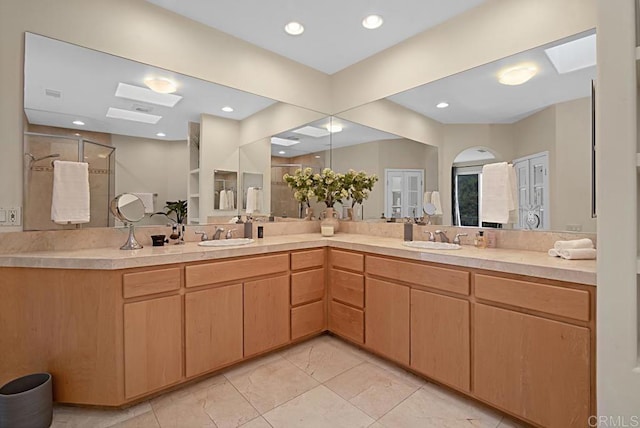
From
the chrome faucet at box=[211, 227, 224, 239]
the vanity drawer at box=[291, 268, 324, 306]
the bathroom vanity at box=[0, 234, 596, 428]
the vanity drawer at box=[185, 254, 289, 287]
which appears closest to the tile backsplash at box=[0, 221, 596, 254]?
the chrome faucet at box=[211, 227, 224, 239]

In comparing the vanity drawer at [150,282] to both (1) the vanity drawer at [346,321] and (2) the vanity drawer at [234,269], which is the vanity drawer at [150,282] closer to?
(2) the vanity drawer at [234,269]

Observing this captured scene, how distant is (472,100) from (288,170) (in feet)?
6.09

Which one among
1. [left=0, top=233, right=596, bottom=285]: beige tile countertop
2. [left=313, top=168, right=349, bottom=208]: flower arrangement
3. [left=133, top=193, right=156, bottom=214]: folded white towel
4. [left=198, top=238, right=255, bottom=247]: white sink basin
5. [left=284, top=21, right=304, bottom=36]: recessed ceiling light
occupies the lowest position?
[left=0, top=233, right=596, bottom=285]: beige tile countertop

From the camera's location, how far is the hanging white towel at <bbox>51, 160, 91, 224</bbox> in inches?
76.4

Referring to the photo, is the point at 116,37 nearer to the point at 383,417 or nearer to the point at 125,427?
the point at 125,427

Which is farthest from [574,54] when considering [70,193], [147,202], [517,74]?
[70,193]

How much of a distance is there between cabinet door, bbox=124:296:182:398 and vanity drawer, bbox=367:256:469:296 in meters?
1.43

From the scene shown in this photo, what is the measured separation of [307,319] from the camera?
2.65 meters

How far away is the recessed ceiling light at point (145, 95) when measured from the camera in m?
2.28

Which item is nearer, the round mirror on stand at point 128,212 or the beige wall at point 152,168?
the round mirror on stand at point 128,212

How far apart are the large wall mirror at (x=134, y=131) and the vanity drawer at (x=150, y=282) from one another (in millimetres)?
664

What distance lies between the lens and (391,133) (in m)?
3.06

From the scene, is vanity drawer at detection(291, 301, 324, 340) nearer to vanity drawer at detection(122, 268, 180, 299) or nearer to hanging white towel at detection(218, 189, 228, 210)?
vanity drawer at detection(122, 268, 180, 299)

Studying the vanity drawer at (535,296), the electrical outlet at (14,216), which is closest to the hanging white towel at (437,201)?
the vanity drawer at (535,296)
